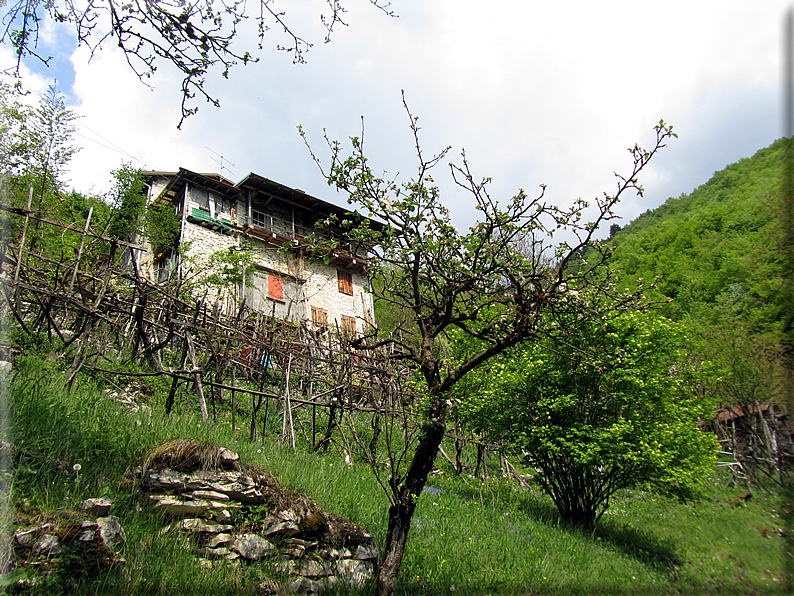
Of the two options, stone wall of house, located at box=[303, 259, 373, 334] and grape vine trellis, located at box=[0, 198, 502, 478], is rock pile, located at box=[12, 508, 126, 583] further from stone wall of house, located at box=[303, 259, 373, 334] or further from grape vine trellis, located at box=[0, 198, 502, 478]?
stone wall of house, located at box=[303, 259, 373, 334]

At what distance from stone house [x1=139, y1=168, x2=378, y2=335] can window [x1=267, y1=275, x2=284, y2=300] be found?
5 cm

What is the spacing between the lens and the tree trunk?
13.5 feet

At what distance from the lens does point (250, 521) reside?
453 cm

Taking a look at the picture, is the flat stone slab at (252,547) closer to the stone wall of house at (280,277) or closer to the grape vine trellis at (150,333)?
the grape vine trellis at (150,333)

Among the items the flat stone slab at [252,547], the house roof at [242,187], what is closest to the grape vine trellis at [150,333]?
the flat stone slab at [252,547]

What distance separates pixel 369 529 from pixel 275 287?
1833 centimetres

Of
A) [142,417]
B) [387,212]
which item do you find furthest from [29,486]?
[387,212]

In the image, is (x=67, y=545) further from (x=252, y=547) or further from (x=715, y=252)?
(x=715, y=252)

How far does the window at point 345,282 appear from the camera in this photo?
82.9ft

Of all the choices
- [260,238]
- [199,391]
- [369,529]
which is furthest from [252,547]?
[260,238]

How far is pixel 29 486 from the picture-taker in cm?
370

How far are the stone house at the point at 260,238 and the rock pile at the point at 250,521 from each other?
14.4 m

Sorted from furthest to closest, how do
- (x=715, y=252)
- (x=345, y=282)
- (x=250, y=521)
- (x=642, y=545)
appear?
(x=715, y=252), (x=345, y=282), (x=642, y=545), (x=250, y=521)

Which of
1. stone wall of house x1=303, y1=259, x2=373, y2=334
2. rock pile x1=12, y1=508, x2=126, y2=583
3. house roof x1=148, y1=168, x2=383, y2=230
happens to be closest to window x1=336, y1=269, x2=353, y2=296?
stone wall of house x1=303, y1=259, x2=373, y2=334
